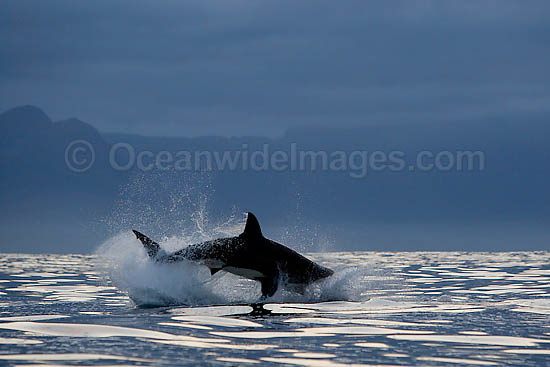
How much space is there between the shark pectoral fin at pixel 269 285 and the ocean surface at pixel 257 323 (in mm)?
237

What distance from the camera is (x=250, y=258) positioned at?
64.0 ft

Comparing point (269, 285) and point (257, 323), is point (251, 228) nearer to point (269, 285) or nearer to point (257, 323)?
point (269, 285)

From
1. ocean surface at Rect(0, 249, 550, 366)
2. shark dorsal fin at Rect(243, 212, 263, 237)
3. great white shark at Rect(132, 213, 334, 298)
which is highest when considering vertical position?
shark dorsal fin at Rect(243, 212, 263, 237)

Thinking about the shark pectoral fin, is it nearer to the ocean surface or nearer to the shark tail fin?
the ocean surface

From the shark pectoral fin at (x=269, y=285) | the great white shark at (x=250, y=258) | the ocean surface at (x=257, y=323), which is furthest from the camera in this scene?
the shark pectoral fin at (x=269, y=285)

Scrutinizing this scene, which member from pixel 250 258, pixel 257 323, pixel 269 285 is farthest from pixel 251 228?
pixel 257 323

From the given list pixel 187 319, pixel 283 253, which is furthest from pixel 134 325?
pixel 283 253

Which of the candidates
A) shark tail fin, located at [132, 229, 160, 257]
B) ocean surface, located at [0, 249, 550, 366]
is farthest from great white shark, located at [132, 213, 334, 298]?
ocean surface, located at [0, 249, 550, 366]

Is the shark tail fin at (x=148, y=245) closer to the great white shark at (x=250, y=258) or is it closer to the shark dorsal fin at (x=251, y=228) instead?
the great white shark at (x=250, y=258)

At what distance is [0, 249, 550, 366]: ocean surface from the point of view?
11.4 metres

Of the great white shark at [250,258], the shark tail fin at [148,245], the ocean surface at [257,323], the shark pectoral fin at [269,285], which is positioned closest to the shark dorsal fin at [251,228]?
the great white shark at [250,258]

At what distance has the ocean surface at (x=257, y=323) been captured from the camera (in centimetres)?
1137

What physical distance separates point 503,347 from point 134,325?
235 inches

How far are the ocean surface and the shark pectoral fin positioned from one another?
0.78ft
